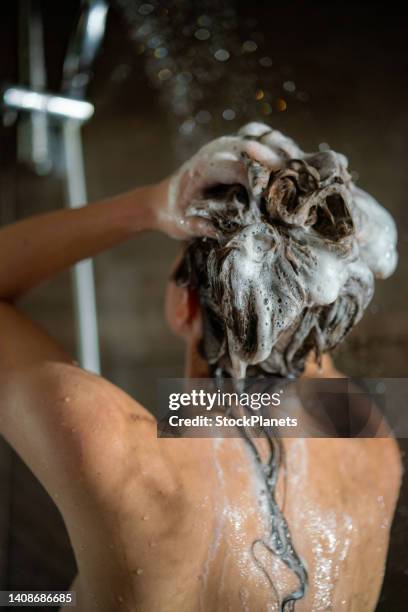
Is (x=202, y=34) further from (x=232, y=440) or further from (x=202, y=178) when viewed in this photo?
(x=232, y=440)

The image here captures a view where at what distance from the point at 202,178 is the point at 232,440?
0.29 metres

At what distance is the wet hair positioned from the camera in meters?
0.61

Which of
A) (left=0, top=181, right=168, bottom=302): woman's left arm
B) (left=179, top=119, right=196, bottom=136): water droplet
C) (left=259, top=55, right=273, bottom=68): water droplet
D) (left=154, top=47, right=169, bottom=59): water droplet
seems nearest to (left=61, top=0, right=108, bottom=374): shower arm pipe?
(left=154, top=47, right=169, bottom=59): water droplet

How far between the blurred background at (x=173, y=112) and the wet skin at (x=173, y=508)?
192 millimetres

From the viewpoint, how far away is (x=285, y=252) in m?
0.61

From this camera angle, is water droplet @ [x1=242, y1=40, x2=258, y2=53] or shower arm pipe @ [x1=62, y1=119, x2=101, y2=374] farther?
shower arm pipe @ [x1=62, y1=119, x2=101, y2=374]

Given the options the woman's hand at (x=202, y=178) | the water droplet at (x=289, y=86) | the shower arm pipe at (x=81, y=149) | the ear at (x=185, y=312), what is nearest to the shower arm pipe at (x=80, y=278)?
the shower arm pipe at (x=81, y=149)

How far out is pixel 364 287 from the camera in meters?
0.69

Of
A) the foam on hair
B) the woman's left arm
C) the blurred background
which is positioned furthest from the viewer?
the blurred background

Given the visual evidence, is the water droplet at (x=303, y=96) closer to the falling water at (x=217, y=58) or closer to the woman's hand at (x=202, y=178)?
the falling water at (x=217, y=58)

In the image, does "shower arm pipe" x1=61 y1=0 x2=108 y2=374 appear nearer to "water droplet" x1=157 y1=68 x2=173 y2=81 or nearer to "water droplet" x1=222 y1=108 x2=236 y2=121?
"water droplet" x1=157 y1=68 x2=173 y2=81

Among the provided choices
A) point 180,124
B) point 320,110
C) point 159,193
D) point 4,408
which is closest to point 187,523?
point 4,408

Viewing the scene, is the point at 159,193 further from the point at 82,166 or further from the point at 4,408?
the point at 82,166

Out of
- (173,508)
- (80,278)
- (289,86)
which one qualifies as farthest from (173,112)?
(173,508)
